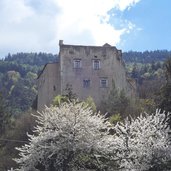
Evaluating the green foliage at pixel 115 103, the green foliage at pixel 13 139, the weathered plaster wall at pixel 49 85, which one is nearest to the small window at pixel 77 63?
the weathered plaster wall at pixel 49 85

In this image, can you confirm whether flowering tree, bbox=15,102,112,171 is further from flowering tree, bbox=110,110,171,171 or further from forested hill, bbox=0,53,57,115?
forested hill, bbox=0,53,57,115

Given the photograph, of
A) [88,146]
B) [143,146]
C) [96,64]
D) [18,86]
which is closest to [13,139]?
[96,64]

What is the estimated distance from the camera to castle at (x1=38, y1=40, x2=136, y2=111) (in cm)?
7019

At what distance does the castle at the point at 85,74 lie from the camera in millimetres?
70188

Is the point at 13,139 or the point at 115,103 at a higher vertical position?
the point at 115,103

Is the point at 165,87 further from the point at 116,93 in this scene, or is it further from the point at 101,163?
the point at 116,93

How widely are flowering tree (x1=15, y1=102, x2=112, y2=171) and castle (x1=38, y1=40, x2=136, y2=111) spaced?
123 feet

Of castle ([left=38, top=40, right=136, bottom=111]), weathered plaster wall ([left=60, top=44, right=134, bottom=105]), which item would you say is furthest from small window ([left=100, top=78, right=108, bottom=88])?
weathered plaster wall ([left=60, top=44, right=134, bottom=105])

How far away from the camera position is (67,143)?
30062 mm

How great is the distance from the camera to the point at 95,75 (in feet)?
235

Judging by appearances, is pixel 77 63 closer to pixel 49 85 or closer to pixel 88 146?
pixel 49 85

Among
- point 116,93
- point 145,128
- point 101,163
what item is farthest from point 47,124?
point 116,93

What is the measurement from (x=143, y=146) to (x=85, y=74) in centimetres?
4134

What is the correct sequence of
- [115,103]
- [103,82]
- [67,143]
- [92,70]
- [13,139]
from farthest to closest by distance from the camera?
[103,82] → [92,70] → [115,103] → [13,139] → [67,143]
